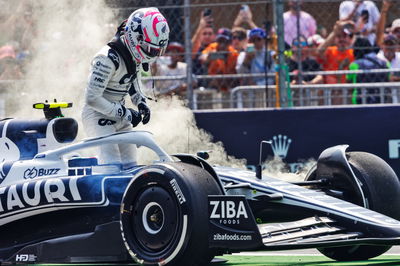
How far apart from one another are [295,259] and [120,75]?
2.32 meters

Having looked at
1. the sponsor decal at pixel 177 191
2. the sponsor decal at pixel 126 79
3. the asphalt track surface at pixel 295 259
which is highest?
the sponsor decal at pixel 126 79

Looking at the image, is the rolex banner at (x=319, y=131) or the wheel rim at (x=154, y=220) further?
the rolex banner at (x=319, y=131)

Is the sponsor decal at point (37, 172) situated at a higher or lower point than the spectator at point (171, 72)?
lower

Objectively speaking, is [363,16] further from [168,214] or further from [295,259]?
[168,214]

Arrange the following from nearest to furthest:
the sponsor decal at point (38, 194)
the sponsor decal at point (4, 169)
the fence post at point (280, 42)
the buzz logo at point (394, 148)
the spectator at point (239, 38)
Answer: the sponsor decal at point (38, 194)
the sponsor decal at point (4, 169)
the fence post at point (280, 42)
the buzz logo at point (394, 148)
the spectator at point (239, 38)

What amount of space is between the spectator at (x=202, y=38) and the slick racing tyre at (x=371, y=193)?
512cm

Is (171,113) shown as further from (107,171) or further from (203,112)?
(107,171)

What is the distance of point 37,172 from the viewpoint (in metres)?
7.89

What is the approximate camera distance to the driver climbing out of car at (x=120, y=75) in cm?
870

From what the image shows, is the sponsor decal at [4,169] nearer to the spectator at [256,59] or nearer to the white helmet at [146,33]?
the white helmet at [146,33]

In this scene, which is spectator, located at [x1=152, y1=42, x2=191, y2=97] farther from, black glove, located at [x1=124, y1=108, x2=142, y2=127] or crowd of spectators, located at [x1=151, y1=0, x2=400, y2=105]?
black glove, located at [x1=124, y1=108, x2=142, y2=127]

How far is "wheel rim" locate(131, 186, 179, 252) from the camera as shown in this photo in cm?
670

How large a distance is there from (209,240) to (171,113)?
5881 mm

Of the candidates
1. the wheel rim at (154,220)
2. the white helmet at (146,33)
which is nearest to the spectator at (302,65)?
the white helmet at (146,33)
